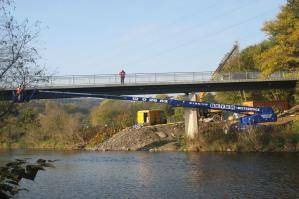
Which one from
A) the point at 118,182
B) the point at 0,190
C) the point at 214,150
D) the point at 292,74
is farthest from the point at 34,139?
the point at 0,190

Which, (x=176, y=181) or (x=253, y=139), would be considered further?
(x=253, y=139)

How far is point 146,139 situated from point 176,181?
1732 inches

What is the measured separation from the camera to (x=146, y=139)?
7762 cm

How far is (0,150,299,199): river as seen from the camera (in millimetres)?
28344

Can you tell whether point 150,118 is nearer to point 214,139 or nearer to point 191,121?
point 191,121

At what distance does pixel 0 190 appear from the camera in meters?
10.3

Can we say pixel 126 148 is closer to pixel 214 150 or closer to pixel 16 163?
pixel 214 150

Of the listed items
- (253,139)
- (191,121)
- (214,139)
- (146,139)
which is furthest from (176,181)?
(146,139)

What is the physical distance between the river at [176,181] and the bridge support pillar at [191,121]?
2350 centimetres

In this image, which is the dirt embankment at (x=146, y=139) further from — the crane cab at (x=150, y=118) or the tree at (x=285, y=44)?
the tree at (x=285, y=44)

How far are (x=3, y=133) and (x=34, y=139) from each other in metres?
85.6

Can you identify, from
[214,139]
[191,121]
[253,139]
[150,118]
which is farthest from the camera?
[150,118]

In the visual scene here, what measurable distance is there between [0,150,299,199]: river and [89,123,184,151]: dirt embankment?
88.3ft

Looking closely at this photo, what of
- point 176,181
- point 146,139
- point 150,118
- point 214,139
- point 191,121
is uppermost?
point 150,118
